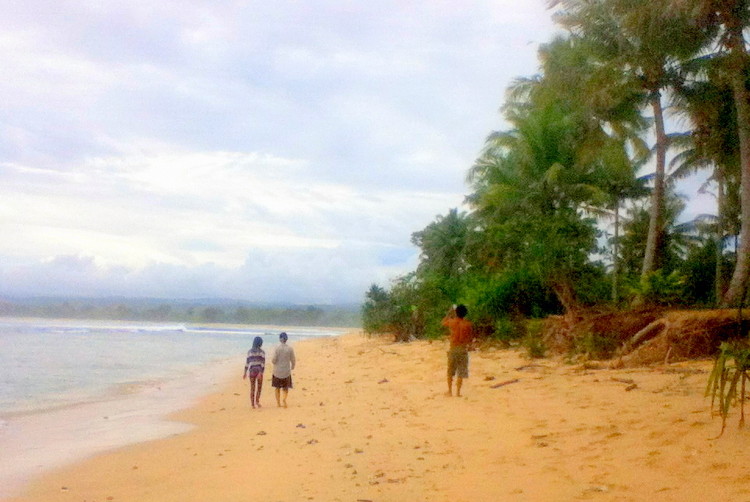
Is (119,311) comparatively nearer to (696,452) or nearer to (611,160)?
(611,160)

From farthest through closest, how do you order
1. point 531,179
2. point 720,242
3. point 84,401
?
point 720,242
point 531,179
point 84,401

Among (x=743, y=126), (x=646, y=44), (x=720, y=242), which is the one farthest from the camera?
(x=720, y=242)

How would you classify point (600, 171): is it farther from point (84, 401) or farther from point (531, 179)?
point (84, 401)

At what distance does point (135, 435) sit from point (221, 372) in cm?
1372

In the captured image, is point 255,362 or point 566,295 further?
point 566,295

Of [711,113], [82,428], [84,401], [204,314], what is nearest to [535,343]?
[711,113]

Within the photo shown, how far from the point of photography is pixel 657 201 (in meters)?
18.9

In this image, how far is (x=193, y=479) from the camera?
750cm

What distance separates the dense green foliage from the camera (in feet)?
54.5

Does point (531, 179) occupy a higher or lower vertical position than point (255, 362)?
higher

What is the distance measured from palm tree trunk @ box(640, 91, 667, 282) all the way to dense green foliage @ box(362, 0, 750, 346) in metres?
0.03

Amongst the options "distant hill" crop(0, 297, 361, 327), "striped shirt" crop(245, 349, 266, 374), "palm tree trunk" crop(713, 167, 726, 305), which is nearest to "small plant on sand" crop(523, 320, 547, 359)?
"striped shirt" crop(245, 349, 266, 374)

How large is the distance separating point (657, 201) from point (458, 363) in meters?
9.80

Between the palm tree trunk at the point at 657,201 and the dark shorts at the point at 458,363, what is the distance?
8343 mm
